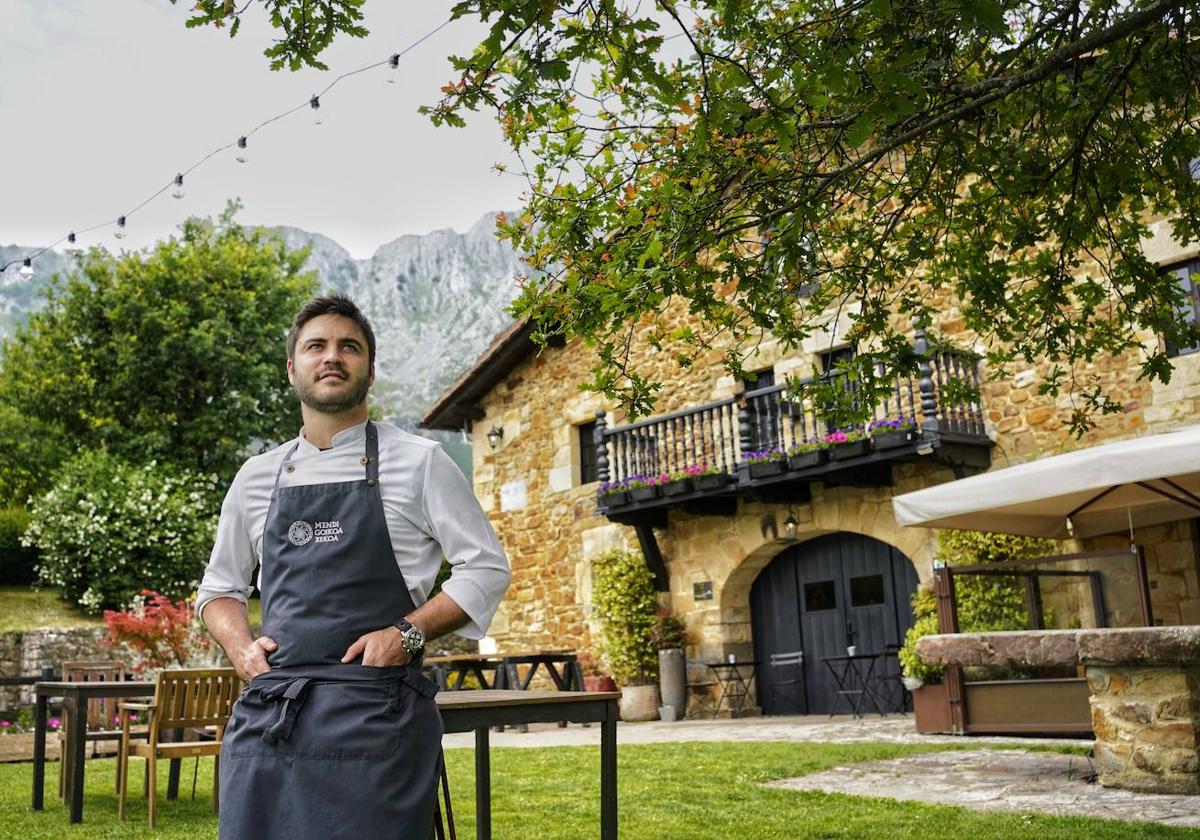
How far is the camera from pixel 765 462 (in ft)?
39.5

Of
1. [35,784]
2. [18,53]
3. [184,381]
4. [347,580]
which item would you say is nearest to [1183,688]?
[347,580]

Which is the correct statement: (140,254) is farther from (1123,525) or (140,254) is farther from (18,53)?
(18,53)

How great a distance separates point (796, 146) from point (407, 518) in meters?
2.91

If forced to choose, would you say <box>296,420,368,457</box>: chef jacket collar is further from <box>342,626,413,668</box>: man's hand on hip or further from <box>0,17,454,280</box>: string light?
<box>0,17,454,280</box>: string light

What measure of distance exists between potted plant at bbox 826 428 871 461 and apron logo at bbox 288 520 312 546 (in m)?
9.50

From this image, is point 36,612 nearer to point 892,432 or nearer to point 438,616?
point 892,432

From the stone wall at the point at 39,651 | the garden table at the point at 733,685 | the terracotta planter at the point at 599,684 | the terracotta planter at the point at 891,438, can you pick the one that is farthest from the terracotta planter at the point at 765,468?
the stone wall at the point at 39,651

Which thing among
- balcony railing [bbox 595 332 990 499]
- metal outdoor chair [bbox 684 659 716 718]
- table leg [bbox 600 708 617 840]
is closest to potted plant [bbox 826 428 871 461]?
balcony railing [bbox 595 332 990 499]

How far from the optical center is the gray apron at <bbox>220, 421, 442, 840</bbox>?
6.65ft

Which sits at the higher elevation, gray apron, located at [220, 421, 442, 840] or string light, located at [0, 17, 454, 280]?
string light, located at [0, 17, 454, 280]

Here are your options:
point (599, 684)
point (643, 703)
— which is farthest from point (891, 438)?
point (599, 684)

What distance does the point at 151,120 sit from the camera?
8369cm

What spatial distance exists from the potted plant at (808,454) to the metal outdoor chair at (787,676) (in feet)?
7.92

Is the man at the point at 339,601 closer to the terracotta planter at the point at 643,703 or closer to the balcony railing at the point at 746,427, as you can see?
the balcony railing at the point at 746,427
